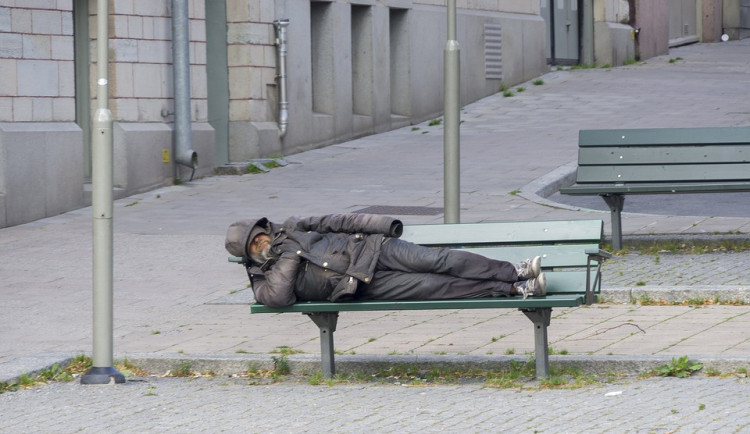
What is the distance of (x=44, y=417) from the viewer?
6.27 m

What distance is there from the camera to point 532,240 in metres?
7.22

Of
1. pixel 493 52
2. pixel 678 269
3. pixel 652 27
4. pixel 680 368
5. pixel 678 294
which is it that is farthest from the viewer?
pixel 652 27

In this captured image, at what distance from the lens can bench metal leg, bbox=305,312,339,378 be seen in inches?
272

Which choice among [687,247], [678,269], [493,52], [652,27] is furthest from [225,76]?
[652,27]

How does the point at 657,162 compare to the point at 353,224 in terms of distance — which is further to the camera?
the point at 657,162

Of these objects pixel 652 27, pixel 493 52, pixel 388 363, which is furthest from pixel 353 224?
pixel 652 27

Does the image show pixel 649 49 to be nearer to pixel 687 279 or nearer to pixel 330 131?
pixel 330 131

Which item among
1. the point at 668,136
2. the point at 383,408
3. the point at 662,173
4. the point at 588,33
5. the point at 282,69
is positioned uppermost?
the point at 588,33

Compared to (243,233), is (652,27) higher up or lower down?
higher up

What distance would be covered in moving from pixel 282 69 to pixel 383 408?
12362 mm

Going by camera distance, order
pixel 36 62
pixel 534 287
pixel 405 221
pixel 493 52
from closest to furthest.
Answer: pixel 534 287, pixel 405 221, pixel 36 62, pixel 493 52

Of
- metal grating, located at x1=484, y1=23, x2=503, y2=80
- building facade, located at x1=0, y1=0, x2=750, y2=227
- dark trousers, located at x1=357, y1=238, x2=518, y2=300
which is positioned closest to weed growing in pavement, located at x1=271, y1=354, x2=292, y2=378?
dark trousers, located at x1=357, y1=238, x2=518, y2=300

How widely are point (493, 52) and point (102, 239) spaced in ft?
57.4

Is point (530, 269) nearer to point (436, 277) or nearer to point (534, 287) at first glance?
point (534, 287)
